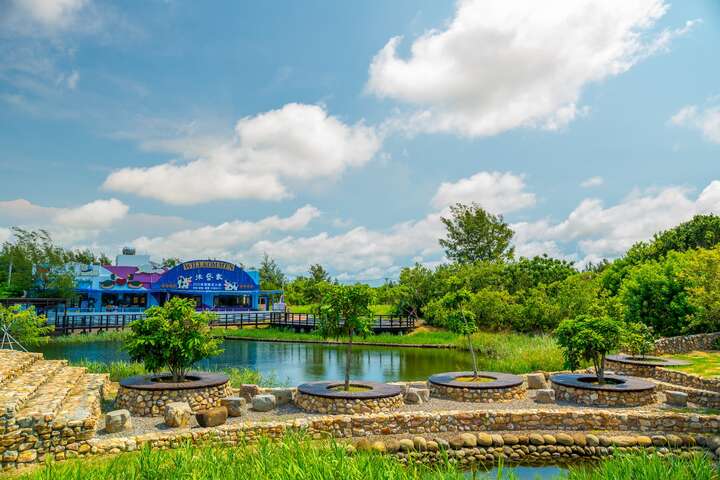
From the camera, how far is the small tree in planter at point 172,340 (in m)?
12.3

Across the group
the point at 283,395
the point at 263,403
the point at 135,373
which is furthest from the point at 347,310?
the point at 135,373

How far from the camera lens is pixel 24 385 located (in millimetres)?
11117

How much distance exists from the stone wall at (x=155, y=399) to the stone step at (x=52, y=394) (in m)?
1.22

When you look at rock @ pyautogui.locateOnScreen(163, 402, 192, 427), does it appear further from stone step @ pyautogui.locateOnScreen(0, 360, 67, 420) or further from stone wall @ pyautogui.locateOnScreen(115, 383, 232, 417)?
stone step @ pyautogui.locateOnScreen(0, 360, 67, 420)

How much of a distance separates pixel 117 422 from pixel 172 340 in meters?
2.61

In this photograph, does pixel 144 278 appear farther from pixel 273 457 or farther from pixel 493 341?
pixel 273 457

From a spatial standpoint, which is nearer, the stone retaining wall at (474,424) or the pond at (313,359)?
the stone retaining wall at (474,424)

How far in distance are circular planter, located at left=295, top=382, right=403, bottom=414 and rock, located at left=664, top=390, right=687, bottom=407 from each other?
6.40 meters

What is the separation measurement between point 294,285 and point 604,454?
5772 centimetres

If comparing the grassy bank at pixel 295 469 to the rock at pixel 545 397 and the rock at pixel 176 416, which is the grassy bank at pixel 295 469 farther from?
the rock at pixel 545 397

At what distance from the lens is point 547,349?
21000 mm

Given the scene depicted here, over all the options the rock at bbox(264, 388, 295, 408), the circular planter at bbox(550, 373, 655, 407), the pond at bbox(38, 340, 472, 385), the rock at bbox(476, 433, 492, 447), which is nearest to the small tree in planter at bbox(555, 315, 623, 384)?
the circular planter at bbox(550, 373, 655, 407)

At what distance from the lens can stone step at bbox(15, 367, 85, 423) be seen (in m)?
8.90

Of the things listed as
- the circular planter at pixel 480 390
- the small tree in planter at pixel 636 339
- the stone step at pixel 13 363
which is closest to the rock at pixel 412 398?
the circular planter at pixel 480 390
